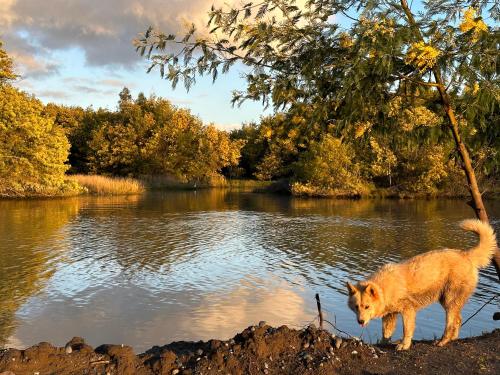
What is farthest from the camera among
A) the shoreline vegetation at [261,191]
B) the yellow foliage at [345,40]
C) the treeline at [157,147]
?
the treeline at [157,147]

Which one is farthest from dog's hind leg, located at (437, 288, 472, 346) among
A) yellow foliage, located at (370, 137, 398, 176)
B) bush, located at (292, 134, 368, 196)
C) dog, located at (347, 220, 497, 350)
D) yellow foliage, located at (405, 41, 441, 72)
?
yellow foliage, located at (370, 137, 398, 176)

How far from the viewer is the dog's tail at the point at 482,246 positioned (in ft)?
23.1

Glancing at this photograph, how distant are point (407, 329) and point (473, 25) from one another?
4.52 meters

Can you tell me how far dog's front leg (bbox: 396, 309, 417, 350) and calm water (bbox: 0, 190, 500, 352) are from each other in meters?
3.95

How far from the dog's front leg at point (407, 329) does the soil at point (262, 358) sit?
0.84 ft

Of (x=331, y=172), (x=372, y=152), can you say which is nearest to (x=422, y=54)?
(x=372, y=152)

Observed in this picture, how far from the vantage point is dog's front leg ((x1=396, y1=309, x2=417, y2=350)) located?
670 centimetres

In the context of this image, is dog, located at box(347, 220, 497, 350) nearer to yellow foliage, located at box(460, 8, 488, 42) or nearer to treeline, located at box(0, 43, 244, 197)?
yellow foliage, located at box(460, 8, 488, 42)

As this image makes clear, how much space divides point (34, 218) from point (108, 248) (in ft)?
43.0

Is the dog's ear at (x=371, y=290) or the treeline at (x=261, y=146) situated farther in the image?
the treeline at (x=261, y=146)

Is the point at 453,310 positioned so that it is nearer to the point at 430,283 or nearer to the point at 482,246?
the point at 430,283

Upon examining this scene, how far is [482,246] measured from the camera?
709cm

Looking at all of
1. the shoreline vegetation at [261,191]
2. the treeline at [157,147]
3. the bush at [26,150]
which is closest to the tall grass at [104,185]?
the shoreline vegetation at [261,191]

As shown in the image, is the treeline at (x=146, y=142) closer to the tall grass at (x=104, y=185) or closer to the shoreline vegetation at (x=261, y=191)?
the shoreline vegetation at (x=261, y=191)
